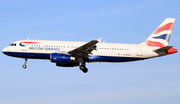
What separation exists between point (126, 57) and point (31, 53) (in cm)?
1347

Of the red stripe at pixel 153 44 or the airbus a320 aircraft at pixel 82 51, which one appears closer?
the airbus a320 aircraft at pixel 82 51

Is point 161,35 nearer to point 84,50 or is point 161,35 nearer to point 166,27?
point 166,27

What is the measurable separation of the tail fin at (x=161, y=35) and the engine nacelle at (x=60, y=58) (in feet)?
39.7

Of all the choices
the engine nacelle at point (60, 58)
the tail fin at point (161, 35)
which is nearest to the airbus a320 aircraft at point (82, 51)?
the engine nacelle at point (60, 58)

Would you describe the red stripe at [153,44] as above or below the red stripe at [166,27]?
below

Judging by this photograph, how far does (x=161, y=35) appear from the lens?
157 feet

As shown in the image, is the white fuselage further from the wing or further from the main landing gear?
the main landing gear

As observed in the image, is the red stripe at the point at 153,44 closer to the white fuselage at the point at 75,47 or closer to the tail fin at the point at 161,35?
the tail fin at the point at 161,35

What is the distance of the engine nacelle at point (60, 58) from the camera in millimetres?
43344

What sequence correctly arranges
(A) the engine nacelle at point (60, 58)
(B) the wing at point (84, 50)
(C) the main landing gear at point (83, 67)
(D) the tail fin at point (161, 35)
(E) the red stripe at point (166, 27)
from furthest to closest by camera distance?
(E) the red stripe at point (166, 27), (D) the tail fin at point (161, 35), (C) the main landing gear at point (83, 67), (A) the engine nacelle at point (60, 58), (B) the wing at point (84, 50)

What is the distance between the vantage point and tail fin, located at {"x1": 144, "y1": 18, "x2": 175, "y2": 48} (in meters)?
47.3

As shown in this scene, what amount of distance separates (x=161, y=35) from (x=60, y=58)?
15603 mm

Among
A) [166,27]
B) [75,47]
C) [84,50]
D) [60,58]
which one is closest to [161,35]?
[166,27]

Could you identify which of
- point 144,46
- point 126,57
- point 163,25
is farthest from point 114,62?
point 163,25
